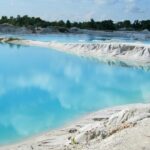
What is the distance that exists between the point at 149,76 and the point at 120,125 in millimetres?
22135

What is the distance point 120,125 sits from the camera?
43.3 ft

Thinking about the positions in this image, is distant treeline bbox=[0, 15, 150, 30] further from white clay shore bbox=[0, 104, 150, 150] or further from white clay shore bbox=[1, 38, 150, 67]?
white clay shore bbox=[0, 104, 150, 150]

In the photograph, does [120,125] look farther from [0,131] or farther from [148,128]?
[0,131]

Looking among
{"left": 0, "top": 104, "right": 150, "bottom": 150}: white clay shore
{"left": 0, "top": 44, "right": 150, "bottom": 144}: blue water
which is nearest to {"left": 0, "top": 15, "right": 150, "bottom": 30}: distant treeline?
{"left": 0, "top": 44, "right": 150, "bottom": 144}: blue water

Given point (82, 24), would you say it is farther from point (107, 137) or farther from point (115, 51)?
point (107, 137)

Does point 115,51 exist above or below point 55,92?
below

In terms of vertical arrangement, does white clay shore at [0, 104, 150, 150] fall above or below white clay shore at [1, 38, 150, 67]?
above

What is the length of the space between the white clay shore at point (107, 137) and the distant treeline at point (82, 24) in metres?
146

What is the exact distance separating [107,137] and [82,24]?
159 meters

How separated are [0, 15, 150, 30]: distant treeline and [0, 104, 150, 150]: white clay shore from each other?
145801mm

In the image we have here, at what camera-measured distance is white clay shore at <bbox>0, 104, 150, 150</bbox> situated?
10.6m

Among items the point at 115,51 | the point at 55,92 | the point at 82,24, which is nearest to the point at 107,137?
the point at 55,92

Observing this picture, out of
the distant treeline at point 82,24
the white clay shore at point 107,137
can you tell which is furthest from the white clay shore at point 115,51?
the distant treeline at point 82,24

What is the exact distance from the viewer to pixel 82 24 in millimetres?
170125
